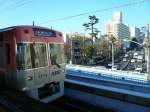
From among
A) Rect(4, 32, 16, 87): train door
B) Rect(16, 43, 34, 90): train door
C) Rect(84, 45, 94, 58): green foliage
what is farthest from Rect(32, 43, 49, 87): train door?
Rect(84, 45, 94, 58): green foliage

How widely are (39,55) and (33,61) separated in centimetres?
46

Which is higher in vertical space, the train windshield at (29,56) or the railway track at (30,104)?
the train windshield at (29,56)

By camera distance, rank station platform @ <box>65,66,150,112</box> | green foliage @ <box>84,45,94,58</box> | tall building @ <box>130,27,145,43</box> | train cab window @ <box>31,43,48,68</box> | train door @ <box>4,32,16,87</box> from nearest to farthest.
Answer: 1. station platform @ <box>65,66,150,112</box>
2. train door @ <box>4,32,16,87</box>
3. train cab window @ <box>31,43,48,68</box>
4. tall building @ <box>130,27,145,43</box>
5. green foliage @ <box>84,45,94,58</box>

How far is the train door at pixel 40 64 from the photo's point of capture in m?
10.2

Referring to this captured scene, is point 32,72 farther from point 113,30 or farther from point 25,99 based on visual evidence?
point 113,30

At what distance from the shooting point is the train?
9859 mm

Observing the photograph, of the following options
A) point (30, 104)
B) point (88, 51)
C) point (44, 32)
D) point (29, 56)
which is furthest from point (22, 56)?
point (88, 51)

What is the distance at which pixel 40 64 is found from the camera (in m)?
10.5

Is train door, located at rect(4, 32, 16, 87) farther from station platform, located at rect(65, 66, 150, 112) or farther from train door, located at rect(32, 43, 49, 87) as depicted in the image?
station platform, located at rect(65, 66, 150, 112)

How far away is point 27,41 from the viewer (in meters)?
9.94

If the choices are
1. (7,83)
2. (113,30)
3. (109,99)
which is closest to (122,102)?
(109,99)

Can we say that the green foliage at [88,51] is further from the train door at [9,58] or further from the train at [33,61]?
the train door at [9,58]

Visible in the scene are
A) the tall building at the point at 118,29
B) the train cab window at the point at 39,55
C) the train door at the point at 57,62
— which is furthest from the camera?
the tall building at the point at 118,29

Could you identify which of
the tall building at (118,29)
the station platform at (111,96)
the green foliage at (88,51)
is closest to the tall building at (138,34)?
the tall building at (118,29)
